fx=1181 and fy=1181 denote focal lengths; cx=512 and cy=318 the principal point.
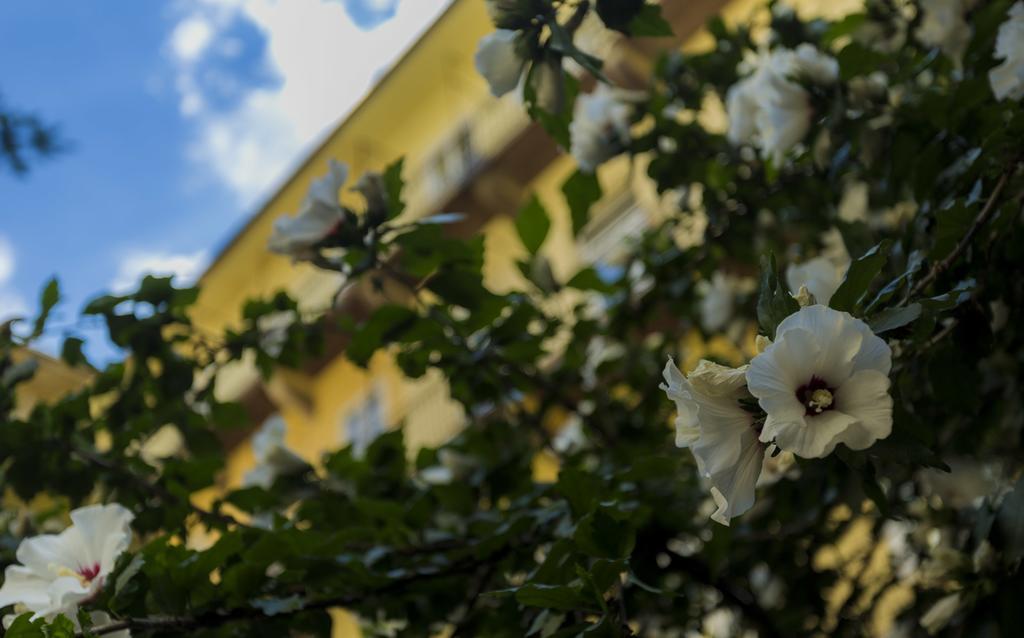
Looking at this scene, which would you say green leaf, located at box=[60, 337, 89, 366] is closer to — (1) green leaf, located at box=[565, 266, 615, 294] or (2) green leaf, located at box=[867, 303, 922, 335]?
(1) green leaf, located at box=[565, 266, 615, 294]

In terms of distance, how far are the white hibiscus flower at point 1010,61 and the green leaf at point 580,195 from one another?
30.3 inches

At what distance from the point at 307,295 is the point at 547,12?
9.17 m

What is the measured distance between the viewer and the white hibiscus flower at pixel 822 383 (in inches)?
43.0

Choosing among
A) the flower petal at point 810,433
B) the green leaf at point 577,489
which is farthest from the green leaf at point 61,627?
the flower petal at point 810,433

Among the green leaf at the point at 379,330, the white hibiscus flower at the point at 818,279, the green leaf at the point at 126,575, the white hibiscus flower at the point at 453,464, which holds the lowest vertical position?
the white hibiscus flower at the point at 453,464

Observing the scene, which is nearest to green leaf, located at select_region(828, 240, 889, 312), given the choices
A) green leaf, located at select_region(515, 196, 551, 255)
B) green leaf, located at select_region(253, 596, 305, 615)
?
green leaf, located at select_region(253, 596, 305, 615)

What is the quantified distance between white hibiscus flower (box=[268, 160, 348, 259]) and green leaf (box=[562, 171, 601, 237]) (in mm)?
545

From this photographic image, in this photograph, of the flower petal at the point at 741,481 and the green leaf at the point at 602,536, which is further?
the green leaf at the point at 602,536

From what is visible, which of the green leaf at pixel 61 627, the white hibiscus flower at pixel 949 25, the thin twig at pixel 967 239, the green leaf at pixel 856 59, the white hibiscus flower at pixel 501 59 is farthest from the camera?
the white hibiscus flower at pixel 949 25

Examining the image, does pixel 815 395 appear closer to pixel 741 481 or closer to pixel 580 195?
pixel 741 481

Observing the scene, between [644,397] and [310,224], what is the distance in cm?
122

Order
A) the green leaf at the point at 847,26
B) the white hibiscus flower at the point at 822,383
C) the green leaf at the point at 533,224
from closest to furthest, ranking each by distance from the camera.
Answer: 1. the white hibiscus flower at the point at 822,383
2. the green leaf at the point at 533,224
3. the green leaf at the point at 847,26

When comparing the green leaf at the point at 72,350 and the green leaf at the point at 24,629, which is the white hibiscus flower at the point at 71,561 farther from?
the green leaf at the point at 72,350

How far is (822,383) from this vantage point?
112 centimetres
